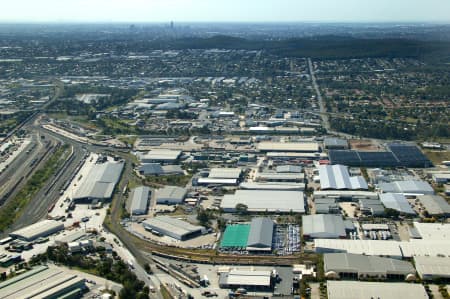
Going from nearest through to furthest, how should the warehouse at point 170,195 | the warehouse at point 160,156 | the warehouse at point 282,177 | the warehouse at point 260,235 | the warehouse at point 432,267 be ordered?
the warehouse at point 432,267 → the warehouse at point 260,235 → the warehouse at point 170,195 → the warehouse at point 282,177 → the warehouse at point 160,156

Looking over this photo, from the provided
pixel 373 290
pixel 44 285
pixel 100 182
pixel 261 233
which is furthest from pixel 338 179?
pixel 44 285

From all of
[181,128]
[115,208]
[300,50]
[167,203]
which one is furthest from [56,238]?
[300,50]

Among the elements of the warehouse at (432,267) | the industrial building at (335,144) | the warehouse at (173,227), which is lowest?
the warehouse at (432,267)

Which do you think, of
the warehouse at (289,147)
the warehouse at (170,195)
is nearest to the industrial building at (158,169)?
the warehouse at (170,195)

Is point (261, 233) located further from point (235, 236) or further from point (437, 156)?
point (437, 156)

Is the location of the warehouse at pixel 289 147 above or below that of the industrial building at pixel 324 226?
above

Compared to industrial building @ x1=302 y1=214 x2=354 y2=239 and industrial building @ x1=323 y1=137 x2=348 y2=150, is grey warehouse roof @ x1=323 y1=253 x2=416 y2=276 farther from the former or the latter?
industrial building @ x1=323 y1=137 x2=348 y2=150

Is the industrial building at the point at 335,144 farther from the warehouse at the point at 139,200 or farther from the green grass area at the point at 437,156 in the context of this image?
the warehouse at the point at 139,200

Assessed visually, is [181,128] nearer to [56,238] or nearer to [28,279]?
[56,238]
